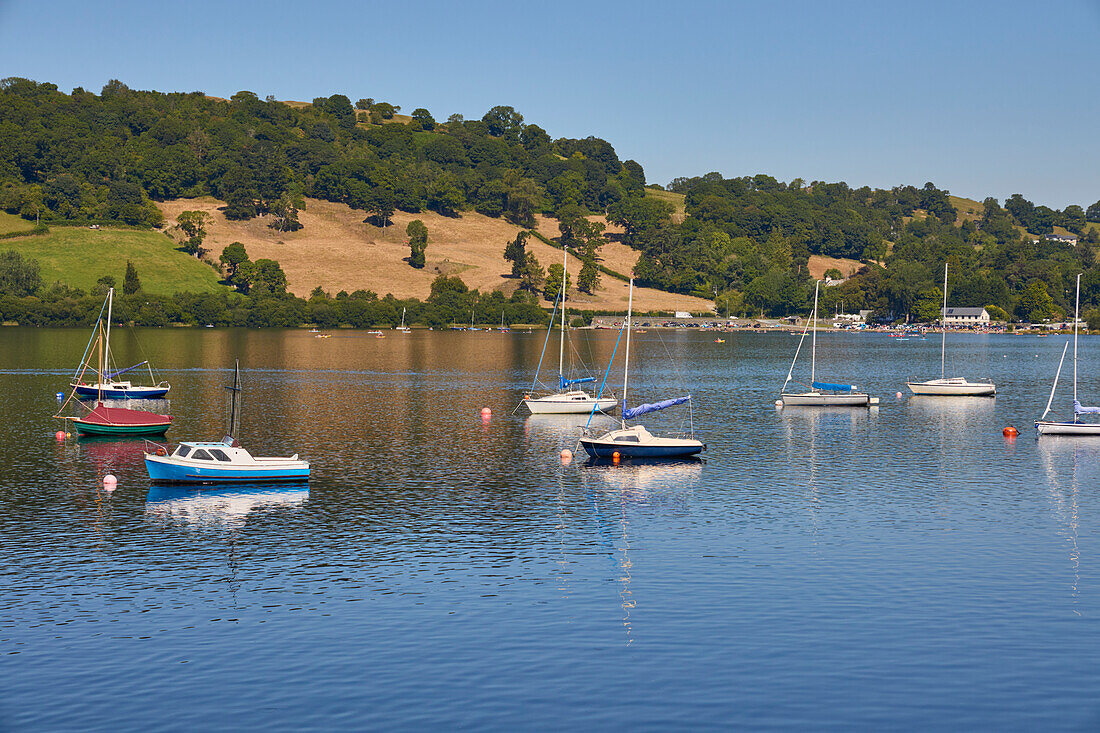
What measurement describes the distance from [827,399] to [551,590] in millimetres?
86411

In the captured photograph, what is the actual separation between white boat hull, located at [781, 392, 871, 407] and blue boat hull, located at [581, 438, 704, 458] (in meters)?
47.5

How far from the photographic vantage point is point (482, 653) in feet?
132

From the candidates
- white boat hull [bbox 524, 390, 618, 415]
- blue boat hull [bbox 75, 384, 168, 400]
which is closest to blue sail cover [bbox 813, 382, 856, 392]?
white boat hull [bbox 524, 390, 618, 415]

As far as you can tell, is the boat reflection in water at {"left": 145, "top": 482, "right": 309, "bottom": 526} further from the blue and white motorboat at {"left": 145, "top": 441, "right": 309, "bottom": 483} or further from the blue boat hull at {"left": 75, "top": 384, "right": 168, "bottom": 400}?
the blue boat hull at {"left": 75, "top": 384, "right": 168, "bottom": 400}

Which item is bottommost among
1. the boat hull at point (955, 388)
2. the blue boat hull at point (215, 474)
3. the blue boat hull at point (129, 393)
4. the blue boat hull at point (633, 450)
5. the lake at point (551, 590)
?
the lake at point (551, 590)

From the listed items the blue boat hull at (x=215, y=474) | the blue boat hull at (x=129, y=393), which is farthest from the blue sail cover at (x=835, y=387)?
the blue boat hull at (x=129, y=393)

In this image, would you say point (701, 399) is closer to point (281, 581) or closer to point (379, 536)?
point (379, 536)

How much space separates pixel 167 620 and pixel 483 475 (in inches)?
1452

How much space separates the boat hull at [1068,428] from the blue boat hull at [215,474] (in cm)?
7379

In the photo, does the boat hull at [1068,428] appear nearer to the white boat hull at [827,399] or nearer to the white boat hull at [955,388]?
the white boat hull at [827,399]

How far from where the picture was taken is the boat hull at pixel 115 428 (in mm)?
93500

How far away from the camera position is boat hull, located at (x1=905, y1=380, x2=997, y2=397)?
14200cm

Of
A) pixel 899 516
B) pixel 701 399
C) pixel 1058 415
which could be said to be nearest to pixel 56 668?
pixel 899 516

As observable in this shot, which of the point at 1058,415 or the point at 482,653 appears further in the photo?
the point at 1058,415
